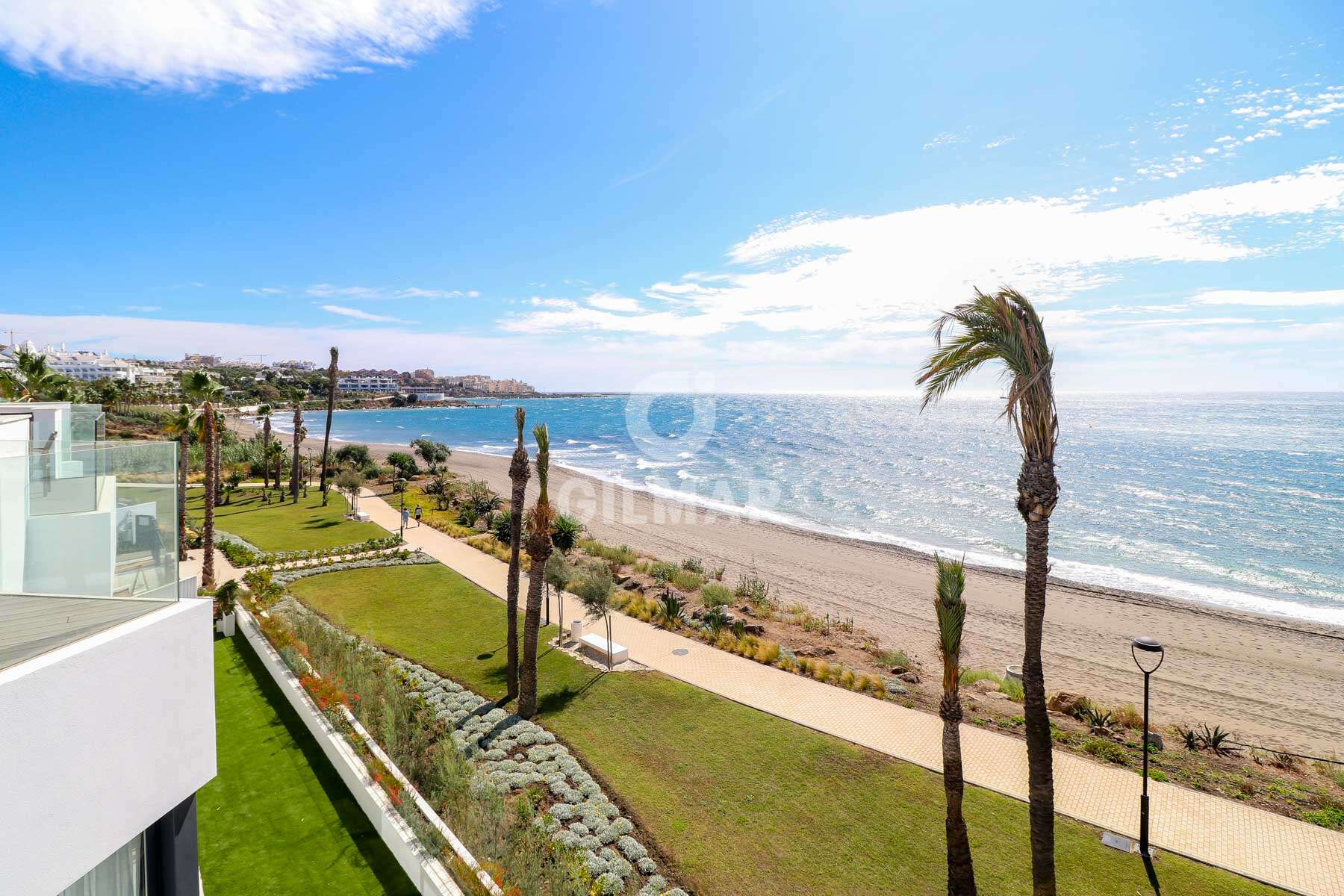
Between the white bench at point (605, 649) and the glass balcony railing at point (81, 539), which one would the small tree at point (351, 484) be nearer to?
the white bench at point (605, 649)

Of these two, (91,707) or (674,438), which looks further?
(674,438)

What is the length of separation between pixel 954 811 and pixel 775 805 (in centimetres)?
342

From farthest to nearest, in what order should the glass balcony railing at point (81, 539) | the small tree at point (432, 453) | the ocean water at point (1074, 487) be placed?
the small tree at point (432, 453) → the ocean water at point (1074, 487) → the glass balcony railing at point (81, 539)

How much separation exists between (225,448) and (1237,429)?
453 ft

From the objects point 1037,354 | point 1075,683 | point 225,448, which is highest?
point 1037,354

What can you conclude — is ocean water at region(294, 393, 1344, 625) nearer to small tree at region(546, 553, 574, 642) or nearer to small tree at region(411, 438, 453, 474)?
small tree at region(411, 438, 453, 474)

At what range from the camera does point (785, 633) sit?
18344 mm

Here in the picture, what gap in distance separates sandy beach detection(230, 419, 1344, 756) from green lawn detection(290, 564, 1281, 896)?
7449 mm

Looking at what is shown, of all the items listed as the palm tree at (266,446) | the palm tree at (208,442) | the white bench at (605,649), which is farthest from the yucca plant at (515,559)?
the palm tree at (266,446)

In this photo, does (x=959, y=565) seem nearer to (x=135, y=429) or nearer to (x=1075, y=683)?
(x=1075, y=683)

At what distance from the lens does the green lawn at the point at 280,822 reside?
7512 millimetres

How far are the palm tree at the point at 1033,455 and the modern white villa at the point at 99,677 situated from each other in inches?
311

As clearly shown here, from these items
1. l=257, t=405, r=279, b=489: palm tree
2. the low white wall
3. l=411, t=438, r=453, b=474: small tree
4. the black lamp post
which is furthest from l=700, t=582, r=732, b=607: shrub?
l=411, t=438, r=453, b=474: small tree

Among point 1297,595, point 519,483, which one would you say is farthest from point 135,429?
point 1297,595
